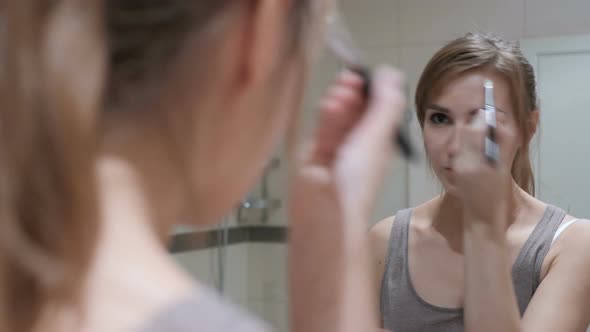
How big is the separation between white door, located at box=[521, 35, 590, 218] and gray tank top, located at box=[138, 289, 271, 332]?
1.06 meters

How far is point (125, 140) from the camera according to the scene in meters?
0.27

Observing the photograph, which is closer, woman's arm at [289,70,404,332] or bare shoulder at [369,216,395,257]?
woman's arm at [289,70,404,332]

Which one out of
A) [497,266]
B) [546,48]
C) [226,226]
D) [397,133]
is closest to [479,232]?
[497,266]

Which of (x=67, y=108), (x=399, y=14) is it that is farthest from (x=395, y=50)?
(x=67, y=108)

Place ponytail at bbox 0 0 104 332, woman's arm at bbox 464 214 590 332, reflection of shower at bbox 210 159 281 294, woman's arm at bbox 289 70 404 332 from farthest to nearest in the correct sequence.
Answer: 1. reflection of shower at bbox 210 159 281 294
2. woman's arm at bbox 464 214 590 332
3. woman's arm at bbox 289 70 404 332
4. ponytail at bbox 0 0 104 332

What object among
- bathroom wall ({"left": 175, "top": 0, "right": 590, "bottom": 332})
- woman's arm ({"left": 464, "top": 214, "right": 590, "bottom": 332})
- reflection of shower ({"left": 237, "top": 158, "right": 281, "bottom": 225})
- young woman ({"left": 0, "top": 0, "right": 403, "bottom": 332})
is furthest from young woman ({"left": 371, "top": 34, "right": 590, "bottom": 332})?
young woman ({"left": 0, "top": 0, "right": 403, "bottom": 332})

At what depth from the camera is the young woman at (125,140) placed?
24 centimetres

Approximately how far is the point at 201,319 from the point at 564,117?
114cm

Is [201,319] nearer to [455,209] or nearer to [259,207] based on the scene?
[455,209]

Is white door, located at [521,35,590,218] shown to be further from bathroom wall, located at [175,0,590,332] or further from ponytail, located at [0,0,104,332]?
ponytail, located at [0,0,104,332]

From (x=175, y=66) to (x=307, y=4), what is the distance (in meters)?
0.09

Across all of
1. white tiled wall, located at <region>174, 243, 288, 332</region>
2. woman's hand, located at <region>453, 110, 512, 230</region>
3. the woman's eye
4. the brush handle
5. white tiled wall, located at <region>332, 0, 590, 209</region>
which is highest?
white tiled wall, located at <region>332, 0, 590, 209</region>

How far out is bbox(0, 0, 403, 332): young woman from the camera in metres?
0.24

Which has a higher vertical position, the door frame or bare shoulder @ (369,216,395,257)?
the door frame
